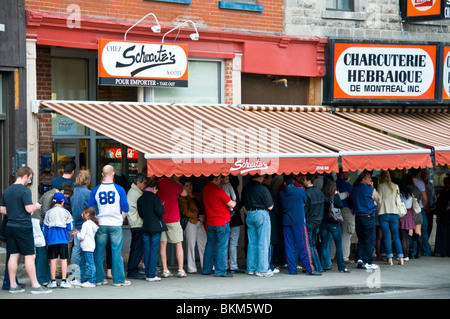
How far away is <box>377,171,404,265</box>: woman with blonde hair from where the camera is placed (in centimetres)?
1527

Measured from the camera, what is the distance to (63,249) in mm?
12031

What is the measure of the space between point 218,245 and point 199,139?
1.85 meters

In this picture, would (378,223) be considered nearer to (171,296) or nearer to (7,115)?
(171,296)

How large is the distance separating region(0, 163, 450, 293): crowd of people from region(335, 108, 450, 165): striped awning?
3.39 feet

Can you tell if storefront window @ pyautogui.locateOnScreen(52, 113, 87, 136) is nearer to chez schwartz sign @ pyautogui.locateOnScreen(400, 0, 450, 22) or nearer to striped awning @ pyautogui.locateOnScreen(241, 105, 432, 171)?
striped awning @ pyautogui.locateOnScreen(241, 105, 432, 171)

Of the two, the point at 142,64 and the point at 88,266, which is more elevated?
the point at 142,64

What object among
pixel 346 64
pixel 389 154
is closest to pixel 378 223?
pixel 389 154

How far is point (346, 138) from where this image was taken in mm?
→ 14945

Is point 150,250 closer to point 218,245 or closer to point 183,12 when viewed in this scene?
point 218,245

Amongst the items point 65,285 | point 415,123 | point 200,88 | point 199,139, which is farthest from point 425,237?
point 65,285

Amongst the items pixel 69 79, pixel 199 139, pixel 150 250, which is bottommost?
pixel 150 250

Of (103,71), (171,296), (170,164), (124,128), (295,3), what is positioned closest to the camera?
(171,296)

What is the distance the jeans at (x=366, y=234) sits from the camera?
572 inches
